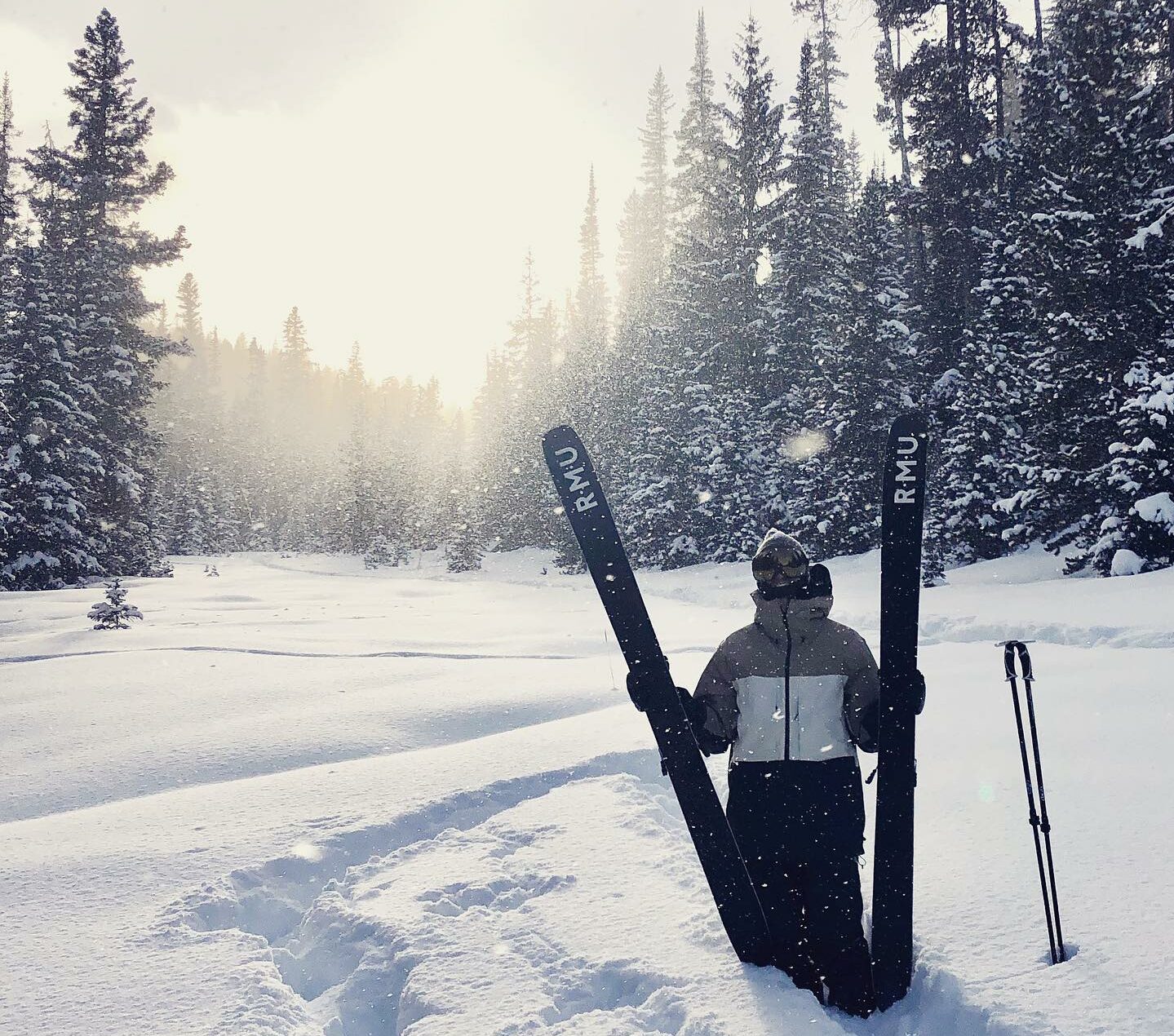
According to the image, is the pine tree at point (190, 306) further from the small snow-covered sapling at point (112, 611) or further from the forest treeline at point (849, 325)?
the small snow-covered sapling at point (112, 611)

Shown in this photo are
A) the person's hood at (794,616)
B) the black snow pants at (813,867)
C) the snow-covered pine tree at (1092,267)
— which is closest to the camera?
the black snow pants at (813,867)

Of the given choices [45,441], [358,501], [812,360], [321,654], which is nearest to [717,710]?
[321,654]

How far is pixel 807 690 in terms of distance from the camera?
3.06m

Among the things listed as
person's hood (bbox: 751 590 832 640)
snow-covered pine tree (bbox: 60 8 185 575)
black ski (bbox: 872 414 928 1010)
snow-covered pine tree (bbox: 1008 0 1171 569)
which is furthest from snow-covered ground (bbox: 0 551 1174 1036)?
snow-covered pine tree (bbox: 60 8 185 575)

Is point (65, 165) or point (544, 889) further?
point (65, 165)

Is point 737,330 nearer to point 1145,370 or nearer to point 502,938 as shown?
point 1145,370

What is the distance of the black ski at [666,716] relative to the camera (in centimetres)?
313

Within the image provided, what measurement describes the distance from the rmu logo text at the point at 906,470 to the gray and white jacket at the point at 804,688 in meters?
0.59

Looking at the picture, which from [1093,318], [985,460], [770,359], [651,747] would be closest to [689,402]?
[770,359]

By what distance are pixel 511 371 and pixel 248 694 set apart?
191 feet

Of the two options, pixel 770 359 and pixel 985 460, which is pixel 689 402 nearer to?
pixel 770 359

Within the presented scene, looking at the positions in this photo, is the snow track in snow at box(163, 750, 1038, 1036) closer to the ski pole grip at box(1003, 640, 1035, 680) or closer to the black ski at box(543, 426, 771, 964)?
the black ski at box(543, 426, 771, 964)

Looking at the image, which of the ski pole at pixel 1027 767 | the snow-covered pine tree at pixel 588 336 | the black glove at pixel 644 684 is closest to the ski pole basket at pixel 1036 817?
the ski pole at pixel 1027 767

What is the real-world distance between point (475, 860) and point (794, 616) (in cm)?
234
